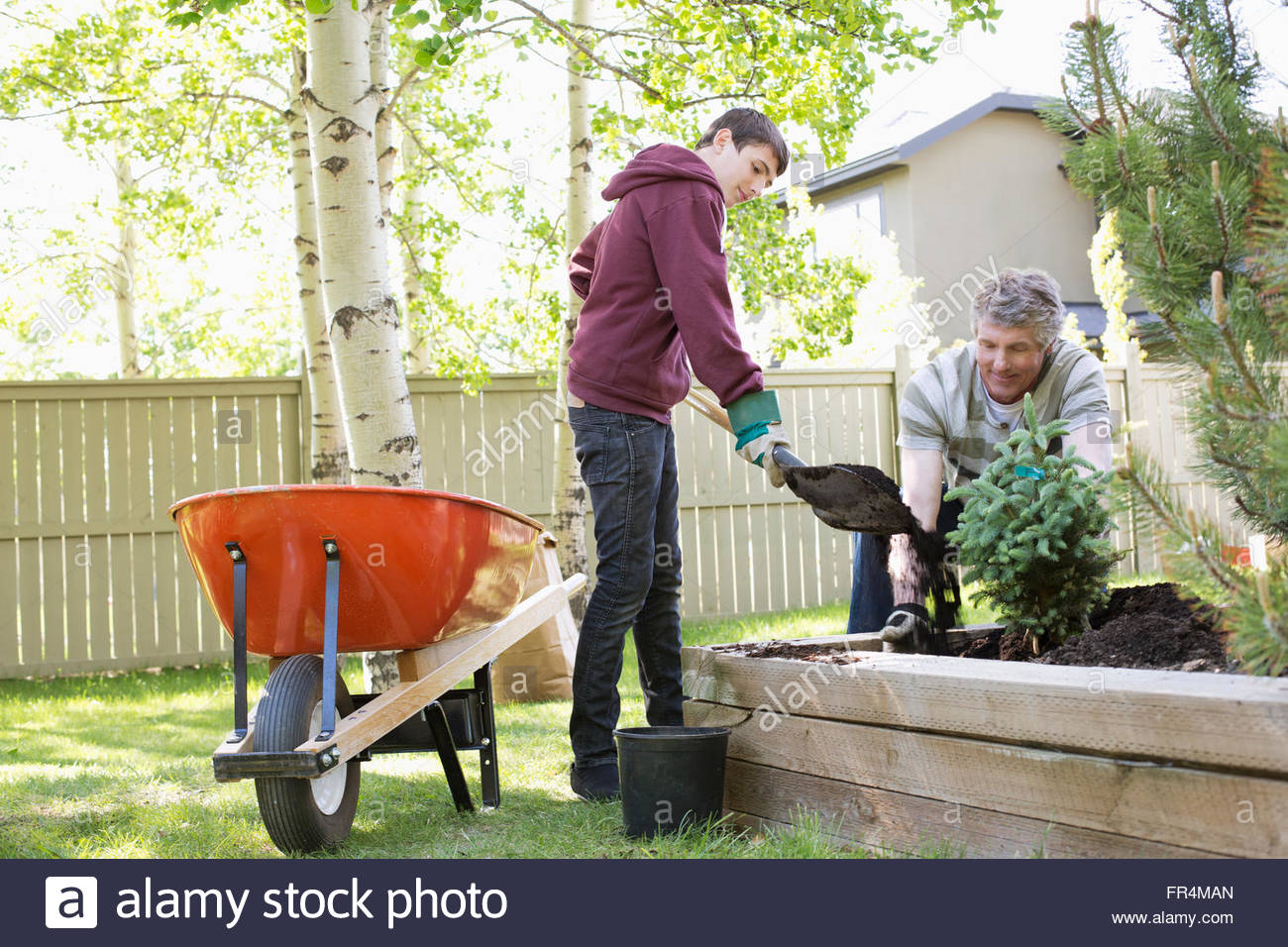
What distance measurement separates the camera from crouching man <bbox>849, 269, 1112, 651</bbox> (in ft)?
9.19

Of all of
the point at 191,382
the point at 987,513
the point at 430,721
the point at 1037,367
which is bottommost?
the point at 430,721

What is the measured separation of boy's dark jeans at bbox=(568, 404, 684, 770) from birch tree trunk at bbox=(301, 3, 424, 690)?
1489 millimetres

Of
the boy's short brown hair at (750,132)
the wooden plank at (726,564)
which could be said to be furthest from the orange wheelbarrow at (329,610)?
the wooden plank at (726,564)

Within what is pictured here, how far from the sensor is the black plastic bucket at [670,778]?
2.28 metres

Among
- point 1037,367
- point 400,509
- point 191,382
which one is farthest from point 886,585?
point 191,382

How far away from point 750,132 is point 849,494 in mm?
931

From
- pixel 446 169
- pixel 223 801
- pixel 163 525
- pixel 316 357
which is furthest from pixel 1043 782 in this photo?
pixel 446 169

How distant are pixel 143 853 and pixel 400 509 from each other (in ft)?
3.25

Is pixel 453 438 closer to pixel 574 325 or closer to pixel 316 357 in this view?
pixel 316 357

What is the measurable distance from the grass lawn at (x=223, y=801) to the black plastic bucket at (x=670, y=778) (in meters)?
0.05

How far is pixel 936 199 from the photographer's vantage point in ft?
50.6

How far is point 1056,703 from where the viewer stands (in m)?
1.81
